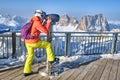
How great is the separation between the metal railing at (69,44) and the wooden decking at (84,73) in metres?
A: 1.64

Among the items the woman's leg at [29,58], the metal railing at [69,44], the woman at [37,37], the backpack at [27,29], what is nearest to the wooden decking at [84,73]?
the woman's leg at [29,58]

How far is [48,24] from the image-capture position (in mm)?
7258

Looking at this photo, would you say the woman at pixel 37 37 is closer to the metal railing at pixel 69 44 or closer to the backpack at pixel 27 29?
the backpack at pixel 27 29

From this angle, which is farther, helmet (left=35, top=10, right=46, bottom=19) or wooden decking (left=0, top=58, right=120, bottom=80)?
wooden decking (left=0, top=58, right=120, bottom=80)

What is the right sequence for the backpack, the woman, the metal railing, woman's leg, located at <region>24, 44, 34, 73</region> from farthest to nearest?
the metal railing, woman's leg, located at <region>24, 44, 34, 73</region>, the backpack, the woman

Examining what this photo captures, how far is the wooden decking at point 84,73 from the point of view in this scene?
7293 mm

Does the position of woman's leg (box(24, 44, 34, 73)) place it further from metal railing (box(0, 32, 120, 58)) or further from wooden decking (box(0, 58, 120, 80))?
metal railing (box(0, 32, 120, 58))

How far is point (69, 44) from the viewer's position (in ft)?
34.1

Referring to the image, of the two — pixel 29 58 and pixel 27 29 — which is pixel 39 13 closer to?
pixel 27 29

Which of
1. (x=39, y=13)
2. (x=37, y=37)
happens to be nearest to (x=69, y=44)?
(x=37, y=37)

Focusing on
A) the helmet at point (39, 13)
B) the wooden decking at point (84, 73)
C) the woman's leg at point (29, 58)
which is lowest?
the wooden decking at point (84, 73)

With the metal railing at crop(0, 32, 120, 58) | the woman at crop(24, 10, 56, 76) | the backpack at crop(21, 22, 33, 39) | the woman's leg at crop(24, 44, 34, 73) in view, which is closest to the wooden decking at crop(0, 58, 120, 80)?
the woman's leg at crop(24, 44, 34, 73)

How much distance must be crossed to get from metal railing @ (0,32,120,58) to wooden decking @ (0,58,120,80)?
1.64m

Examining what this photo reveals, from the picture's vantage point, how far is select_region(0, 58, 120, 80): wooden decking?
729 centimetres
